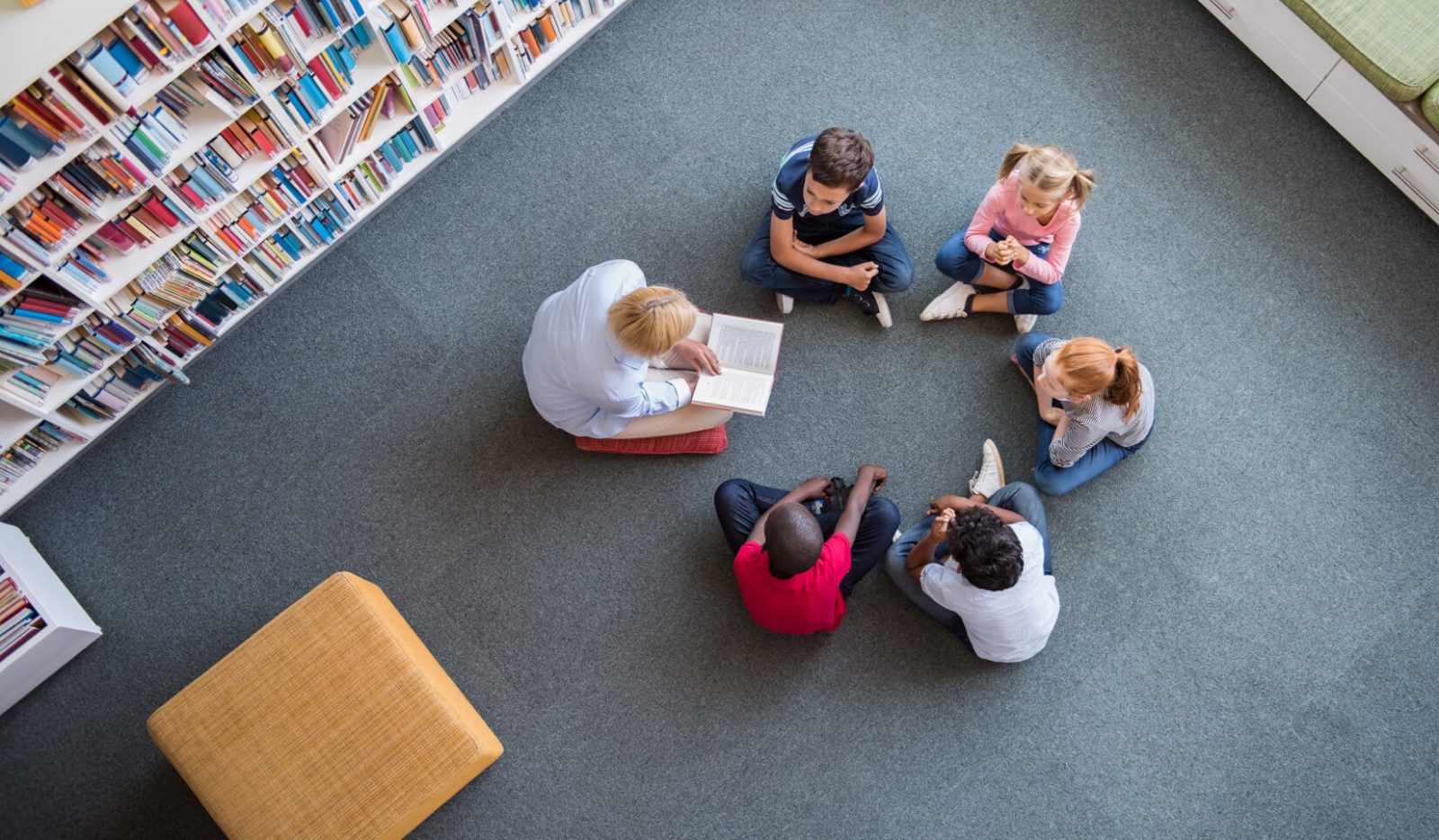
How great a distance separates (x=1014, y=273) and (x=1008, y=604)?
1245mm

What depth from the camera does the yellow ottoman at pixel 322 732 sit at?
2557 millimetres

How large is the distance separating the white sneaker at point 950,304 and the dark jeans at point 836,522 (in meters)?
0.77

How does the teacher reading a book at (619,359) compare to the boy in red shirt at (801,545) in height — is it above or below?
above

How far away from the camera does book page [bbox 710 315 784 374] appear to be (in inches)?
125

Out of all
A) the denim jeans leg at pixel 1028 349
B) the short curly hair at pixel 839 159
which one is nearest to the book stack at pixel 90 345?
the short curly hair at pixel 839 159

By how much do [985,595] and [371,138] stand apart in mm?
2555

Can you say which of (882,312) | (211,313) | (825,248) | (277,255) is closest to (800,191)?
(825,248)

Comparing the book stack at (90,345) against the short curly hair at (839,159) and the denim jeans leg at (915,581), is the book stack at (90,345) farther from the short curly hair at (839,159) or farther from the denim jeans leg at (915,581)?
the denim jeans leg at (915,581)

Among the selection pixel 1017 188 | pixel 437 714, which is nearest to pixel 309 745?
pixel 437 714

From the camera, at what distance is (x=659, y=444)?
324 cm

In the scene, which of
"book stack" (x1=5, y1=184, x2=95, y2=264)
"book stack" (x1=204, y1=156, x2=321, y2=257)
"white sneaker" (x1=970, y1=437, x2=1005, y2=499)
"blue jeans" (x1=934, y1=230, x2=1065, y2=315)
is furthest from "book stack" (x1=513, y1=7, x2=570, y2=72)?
"white sneaker" (x1=970, y1=437, x2=1005, y2=499)

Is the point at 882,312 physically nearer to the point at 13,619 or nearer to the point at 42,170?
the point at 42,170

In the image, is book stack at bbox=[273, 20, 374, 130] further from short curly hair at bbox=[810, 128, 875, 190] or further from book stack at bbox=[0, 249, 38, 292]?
short curly hair at bbox=[810, 128, 875, 190]

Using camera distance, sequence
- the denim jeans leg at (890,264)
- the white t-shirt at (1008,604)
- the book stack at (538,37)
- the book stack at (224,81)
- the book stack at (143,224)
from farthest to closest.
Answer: the book stack at (538,37), the denim jeans leg at (890,264), the white t-shirt at (1008,604), the book stack at (143,224), the book stack at (224,81)
